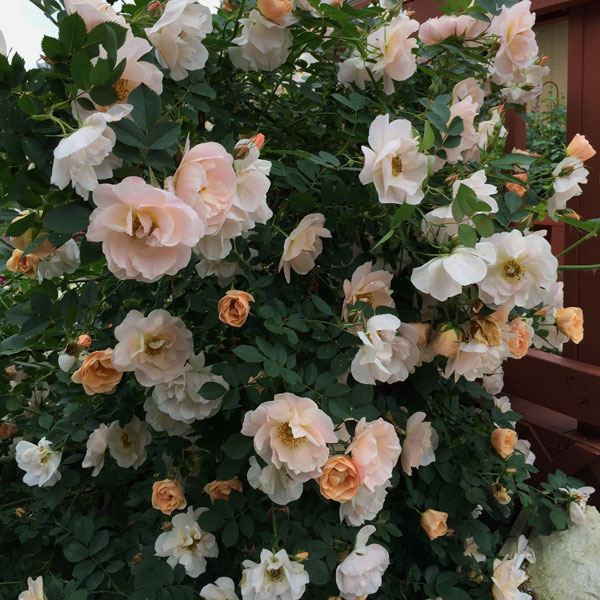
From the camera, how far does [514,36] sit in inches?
43.7

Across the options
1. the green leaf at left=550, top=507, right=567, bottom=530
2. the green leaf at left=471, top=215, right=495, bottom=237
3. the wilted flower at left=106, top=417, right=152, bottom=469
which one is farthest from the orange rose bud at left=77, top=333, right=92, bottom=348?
the green leaf at left=550, top=507, right=567, bottom=530

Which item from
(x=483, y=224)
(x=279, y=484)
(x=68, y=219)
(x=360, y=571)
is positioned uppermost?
(x=68, y=219)

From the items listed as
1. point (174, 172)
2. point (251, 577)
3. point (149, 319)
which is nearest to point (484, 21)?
point (174, 172)

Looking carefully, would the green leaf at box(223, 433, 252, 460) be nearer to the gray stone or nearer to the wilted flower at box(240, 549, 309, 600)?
the wilted flower at box(240, 549, 309, 600)

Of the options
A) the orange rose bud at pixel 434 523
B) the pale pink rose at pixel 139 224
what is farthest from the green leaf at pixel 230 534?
the pale pink rose at pixel 139 224

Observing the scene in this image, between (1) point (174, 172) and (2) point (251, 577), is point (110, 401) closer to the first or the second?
(2) point (251, 577)

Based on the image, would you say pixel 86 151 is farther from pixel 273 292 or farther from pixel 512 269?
pixel 512 269

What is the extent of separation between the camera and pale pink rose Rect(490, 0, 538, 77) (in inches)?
42.8

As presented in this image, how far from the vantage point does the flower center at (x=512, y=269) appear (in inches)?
35.7

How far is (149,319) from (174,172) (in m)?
0.26

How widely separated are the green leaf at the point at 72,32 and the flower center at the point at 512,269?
0.67 meters

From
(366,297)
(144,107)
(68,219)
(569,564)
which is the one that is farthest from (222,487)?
(569,564)

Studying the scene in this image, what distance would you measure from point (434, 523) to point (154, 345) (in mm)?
683

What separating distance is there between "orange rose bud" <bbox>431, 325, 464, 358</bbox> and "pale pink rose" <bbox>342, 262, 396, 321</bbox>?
109 mm
